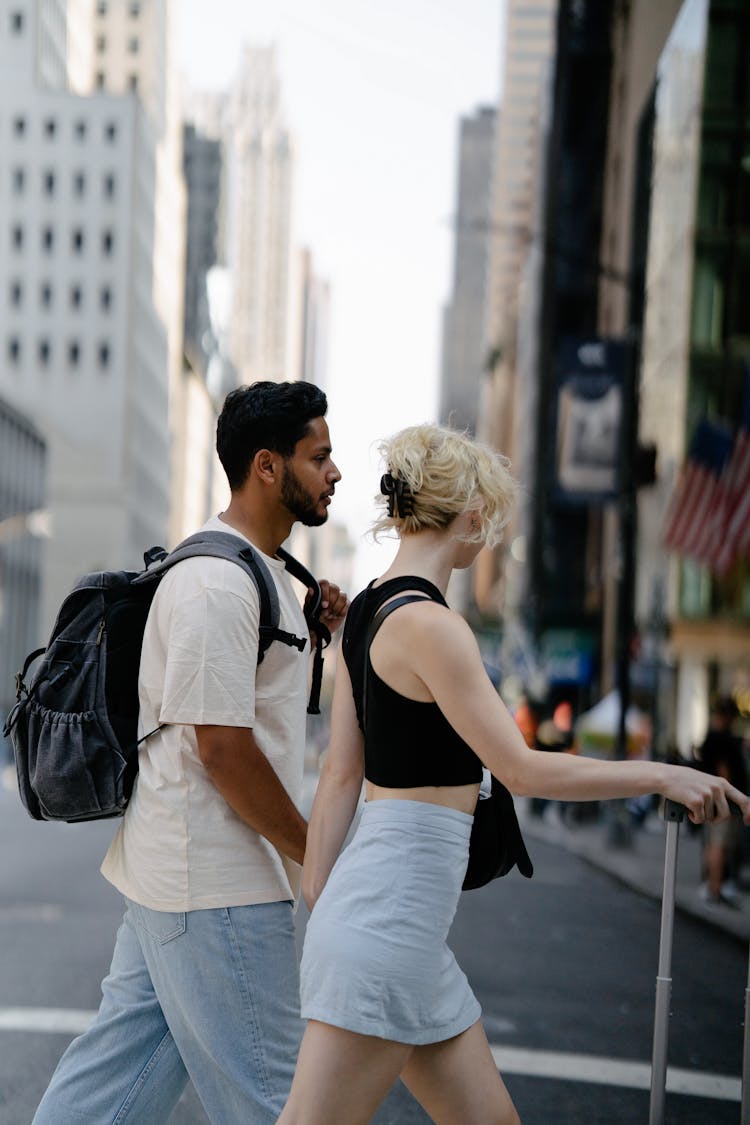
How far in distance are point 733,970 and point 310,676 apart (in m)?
7.88

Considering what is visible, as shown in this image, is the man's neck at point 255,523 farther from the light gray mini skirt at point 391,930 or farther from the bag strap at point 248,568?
the light gray mini skirt at point 391,930

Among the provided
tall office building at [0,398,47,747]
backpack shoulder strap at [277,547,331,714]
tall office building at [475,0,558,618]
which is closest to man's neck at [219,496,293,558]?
backpack shoulder strap at [277,547,331,714]

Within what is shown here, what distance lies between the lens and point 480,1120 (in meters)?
3.23

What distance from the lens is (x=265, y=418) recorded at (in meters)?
3.59

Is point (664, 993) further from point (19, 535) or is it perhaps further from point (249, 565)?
point (19, 535)

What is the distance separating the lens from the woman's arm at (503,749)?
10.1 feet

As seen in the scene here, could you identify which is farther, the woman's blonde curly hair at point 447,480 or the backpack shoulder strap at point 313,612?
the backpack shoulder strap at point 313,612

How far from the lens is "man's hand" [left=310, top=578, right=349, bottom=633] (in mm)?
4168

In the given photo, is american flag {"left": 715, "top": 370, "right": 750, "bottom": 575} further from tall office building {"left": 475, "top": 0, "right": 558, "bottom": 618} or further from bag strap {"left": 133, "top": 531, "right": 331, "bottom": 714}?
tall office building {"left": 475, "top": 0, "right": 558, "bottom": 618}

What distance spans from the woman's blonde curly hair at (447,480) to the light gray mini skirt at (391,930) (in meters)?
0.60

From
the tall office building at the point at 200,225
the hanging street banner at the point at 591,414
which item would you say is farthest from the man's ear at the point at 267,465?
the tall office building at the point at 200,225

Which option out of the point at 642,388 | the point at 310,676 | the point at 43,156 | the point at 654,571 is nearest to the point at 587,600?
the point at 642,388

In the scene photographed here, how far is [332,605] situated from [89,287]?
124 metres

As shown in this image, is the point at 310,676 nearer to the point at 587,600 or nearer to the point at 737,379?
the point at 737,379
